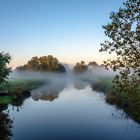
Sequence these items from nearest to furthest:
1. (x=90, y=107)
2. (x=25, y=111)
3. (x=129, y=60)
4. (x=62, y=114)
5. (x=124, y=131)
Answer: (x=129, y=60) < (x=124, y=131) < (x=62, y=114) < (x=25, y=111) < (x=90, y=107)

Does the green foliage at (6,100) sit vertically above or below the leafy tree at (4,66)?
below

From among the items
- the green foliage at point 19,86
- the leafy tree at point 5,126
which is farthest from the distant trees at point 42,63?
the leafy tree at point 5,126

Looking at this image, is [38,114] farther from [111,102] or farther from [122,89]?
[122,89]

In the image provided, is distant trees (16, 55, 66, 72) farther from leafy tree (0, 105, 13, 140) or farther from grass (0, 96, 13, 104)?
leafy tree (0, 105, 13, 140)

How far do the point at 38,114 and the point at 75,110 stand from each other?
7.78 meters

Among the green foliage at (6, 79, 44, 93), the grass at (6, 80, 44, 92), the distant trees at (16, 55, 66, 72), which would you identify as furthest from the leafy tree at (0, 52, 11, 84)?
the distant trees at (16, 55, 66, 72)

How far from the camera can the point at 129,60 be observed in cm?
1986

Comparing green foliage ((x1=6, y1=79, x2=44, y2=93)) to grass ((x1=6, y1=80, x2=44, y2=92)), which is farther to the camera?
grass ((x1=6, y1=80, x2=44, y2=92))

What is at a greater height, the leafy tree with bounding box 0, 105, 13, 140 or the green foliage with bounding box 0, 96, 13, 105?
the green foliage with bounding box 0, 96, 13, 105

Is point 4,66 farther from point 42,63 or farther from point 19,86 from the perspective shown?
point 42,63

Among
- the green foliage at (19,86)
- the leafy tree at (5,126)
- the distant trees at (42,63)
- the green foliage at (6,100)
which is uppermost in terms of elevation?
the distant trees at (42,63)

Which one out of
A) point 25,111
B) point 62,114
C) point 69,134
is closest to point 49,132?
point 69,134

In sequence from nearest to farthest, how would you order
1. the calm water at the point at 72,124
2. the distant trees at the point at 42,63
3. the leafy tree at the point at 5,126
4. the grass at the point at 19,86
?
the calm water at the point at 72,124 → the leafy tree at the point at 5,126 → the grass at the point at 19,86 → the distant trees at the point at 42,63

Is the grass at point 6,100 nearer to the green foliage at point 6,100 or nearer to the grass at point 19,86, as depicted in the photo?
the green foliage at point 6,100
